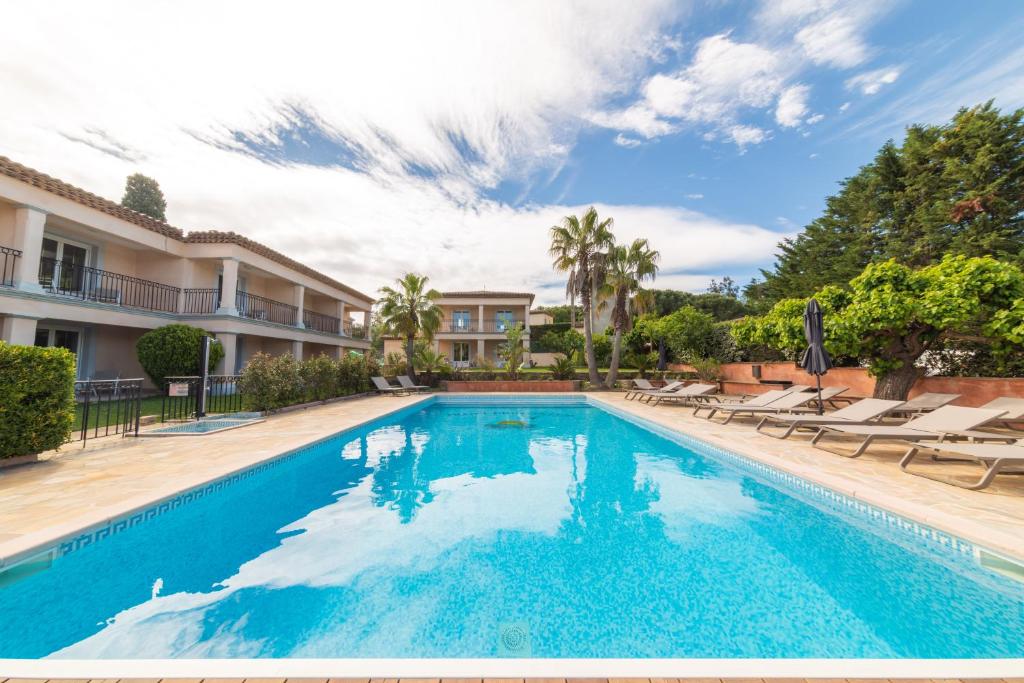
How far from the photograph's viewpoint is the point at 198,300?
1586 cm

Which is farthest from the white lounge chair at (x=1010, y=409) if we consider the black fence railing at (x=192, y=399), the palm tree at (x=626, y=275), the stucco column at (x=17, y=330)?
the stucco column at (x=17, y=330)

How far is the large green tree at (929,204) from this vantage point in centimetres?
1659

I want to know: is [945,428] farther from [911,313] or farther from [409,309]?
[409,309]

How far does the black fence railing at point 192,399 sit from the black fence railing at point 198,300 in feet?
10.3

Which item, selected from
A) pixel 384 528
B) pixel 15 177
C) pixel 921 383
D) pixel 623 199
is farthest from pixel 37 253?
pixel 921 383

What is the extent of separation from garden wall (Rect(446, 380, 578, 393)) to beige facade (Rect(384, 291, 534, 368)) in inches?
521

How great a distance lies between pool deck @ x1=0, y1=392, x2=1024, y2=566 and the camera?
3.67 m

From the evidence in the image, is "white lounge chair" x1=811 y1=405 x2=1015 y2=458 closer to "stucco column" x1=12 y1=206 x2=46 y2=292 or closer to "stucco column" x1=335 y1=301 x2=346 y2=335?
"stucco column" x1=12 y1=206 x2=46 y2=292

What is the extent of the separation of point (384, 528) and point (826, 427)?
7.44 meters

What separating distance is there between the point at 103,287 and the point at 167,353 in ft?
12.8

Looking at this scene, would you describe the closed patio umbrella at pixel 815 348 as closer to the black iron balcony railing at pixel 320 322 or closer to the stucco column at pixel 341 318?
the black iron balcony railing at pixel 320 322

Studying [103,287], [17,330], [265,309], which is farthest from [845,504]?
[265,309]

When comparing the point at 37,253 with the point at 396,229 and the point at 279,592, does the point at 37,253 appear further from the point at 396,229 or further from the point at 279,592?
the point at 279,592

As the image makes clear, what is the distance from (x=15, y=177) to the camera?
1047 cm
